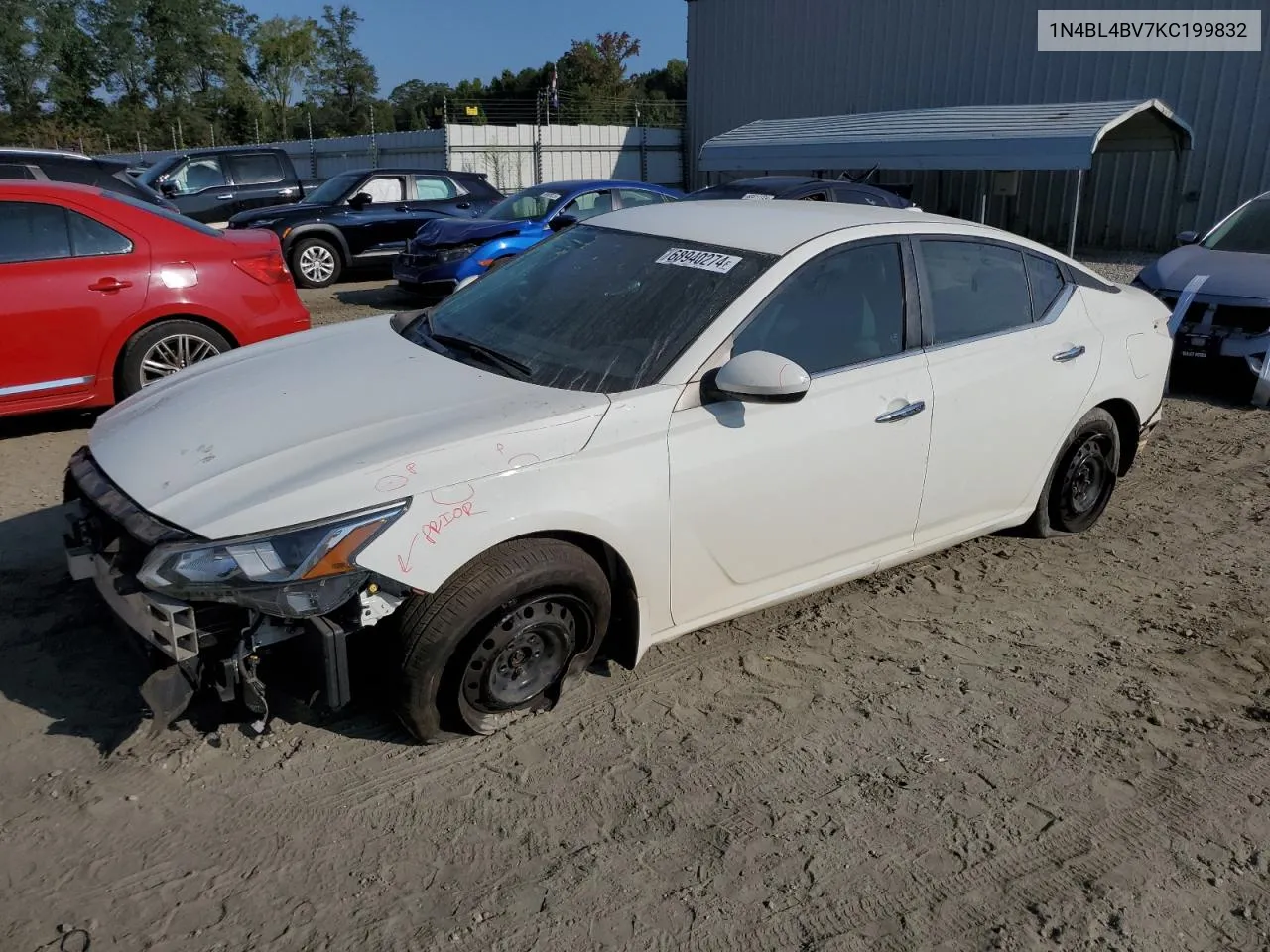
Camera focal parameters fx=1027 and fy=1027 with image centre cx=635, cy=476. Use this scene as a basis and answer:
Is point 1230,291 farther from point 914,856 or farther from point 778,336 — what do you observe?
point 914,856

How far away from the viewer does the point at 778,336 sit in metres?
3.66

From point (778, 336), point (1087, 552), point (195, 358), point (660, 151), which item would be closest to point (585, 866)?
point (778, 336)

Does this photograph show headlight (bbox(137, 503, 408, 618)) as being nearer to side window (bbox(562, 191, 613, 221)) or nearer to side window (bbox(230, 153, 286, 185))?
side window (bbox(562, 191, 613, 221))

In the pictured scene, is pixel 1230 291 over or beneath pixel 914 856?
over

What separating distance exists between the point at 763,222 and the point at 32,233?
447 centimetres

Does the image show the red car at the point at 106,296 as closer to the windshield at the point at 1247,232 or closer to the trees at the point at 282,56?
the windshield at the point at 1247,232

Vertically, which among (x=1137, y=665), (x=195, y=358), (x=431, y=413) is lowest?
(x=1137, y=665)

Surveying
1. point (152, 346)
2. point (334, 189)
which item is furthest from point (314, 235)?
point (152, 346)

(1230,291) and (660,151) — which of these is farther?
(660,151)

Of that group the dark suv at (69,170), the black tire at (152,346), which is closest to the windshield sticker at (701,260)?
the black tire at (152,346)

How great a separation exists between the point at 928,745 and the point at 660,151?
26784 mm

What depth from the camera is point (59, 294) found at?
19.5 ft

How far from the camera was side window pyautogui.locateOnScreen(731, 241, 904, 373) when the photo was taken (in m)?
3.65

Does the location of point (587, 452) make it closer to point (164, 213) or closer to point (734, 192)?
point (164, 213)
